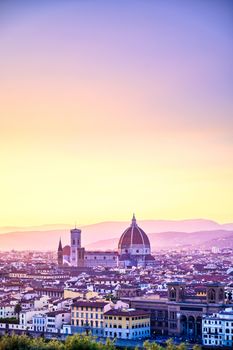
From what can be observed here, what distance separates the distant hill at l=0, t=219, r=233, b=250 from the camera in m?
148

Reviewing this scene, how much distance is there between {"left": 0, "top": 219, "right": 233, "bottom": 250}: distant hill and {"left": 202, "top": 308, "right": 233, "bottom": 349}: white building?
407 ft

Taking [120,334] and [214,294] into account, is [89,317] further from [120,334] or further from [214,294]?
[214,294]

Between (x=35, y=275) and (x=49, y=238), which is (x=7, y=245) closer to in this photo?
(x=49, y=238)

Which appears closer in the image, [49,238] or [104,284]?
[104,284]

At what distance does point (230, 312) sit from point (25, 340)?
505cm

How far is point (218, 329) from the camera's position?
62.7 feet

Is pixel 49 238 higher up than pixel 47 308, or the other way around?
pixel 49 238

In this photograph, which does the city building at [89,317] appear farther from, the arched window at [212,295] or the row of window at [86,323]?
the arched window at [212,295]

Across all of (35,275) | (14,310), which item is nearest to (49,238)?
(35,275)

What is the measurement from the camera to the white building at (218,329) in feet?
61.8

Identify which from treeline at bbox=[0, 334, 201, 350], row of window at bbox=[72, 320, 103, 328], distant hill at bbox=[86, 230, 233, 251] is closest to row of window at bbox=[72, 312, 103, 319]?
row of window at bbox=[72, 320, 103, 328]

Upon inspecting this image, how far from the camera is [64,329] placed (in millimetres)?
20688

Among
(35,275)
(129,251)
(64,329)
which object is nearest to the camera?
(64,329)


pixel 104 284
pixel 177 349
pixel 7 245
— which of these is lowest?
pixel 177 349
